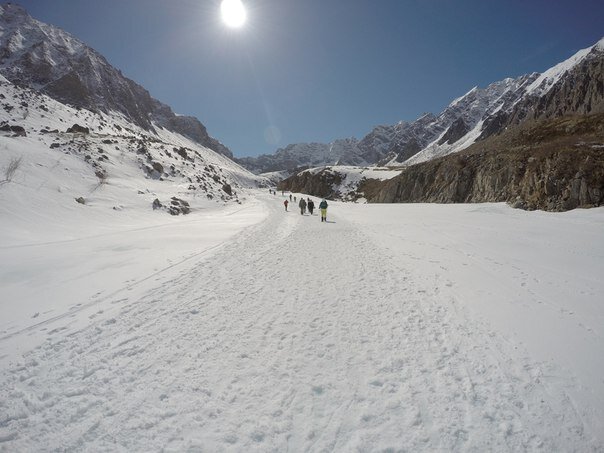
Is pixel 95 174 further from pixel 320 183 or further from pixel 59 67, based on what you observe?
pixel 59 67

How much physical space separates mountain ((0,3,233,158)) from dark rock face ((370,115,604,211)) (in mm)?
147284

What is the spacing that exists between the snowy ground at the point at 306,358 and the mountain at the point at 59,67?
6396 inches

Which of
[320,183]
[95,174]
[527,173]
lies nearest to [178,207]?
[95,174]

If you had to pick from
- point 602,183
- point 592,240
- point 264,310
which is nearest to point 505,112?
point 602,183

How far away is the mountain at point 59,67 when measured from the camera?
13875 centimetres

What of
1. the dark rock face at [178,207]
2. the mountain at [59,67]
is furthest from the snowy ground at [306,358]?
the mountain at [59,67]

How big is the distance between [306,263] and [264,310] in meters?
3.89

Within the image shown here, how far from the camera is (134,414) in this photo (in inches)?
130

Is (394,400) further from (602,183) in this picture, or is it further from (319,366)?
(602,183)

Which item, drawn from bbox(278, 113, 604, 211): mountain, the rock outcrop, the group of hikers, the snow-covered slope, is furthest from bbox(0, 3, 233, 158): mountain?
bbox(278, 113, 604, 211): mountain

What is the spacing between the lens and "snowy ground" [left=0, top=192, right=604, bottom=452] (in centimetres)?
309

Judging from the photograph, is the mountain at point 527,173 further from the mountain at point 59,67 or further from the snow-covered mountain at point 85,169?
the mountain at point 59,67

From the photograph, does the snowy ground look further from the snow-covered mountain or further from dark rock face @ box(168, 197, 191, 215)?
dark rock face @ box(168, 197, 191, 215)

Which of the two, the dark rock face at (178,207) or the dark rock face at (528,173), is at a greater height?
the dark rock face at (528,173)
